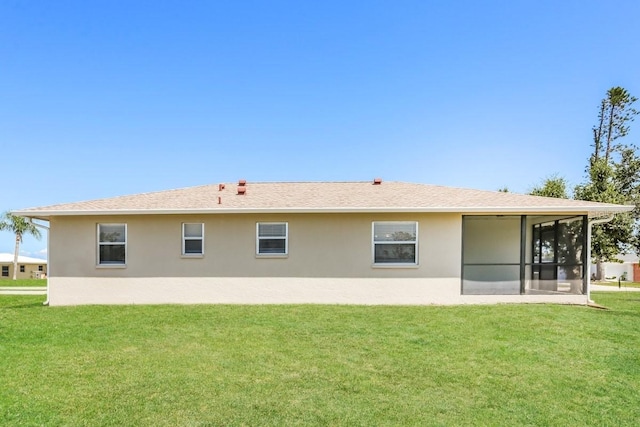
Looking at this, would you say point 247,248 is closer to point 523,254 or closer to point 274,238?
point 274,238

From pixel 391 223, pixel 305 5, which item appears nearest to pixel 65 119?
pixel 305 5

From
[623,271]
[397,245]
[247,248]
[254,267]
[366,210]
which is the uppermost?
[366,210]

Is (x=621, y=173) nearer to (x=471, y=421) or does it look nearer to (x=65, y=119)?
(x=471, y=421)

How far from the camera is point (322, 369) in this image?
5.99 m

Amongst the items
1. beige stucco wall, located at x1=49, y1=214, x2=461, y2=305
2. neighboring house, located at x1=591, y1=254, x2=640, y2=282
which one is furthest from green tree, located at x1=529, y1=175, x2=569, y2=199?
beige stucco wall, located at x1=49, y1=214, x2=461, y2=305

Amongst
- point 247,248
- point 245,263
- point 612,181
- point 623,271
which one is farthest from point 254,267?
point 623,271

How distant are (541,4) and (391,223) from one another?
969 centimetres

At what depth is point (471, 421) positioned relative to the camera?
436 cm

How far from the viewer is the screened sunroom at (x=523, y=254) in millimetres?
11906

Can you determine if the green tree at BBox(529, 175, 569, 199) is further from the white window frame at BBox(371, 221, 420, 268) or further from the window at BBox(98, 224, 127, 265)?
the window at BBox(98, 224, 127, 265)

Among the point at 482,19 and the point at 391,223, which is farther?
the point at 482,19

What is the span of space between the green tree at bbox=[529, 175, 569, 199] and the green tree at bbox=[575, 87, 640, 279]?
2.68 ft

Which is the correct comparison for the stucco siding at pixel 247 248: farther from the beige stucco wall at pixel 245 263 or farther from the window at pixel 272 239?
the window at pixel 272 239

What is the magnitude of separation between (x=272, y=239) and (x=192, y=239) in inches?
98.2
